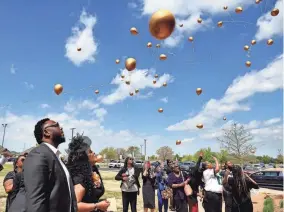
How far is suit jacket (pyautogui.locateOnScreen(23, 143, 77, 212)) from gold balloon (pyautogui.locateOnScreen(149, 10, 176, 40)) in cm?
365

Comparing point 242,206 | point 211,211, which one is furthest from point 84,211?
point 211,211

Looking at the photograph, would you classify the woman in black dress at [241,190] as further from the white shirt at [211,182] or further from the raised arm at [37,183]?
the raised arm at [37,183]

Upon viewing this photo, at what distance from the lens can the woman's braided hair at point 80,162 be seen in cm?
315

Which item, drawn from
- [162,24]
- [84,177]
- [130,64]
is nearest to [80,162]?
[84,177]

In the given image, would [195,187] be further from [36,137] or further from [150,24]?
[36,137]

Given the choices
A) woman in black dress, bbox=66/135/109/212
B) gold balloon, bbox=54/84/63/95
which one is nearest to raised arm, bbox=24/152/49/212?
woman in black dress, bbox=66/135/109/212

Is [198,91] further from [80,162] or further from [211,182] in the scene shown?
[80,162]

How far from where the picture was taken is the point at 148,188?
867 cm

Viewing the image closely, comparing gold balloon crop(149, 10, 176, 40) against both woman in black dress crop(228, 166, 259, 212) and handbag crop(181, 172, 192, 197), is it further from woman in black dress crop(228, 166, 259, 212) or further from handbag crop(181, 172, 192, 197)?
handbag crop(181, 172, 192, 197)

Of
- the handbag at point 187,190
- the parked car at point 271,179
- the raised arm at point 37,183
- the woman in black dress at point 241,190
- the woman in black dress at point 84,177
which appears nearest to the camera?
the raised arm at point 37,183

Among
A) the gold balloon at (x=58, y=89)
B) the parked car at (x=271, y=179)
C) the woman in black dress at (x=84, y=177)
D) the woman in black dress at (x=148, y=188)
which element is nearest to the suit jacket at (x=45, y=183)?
the woman in black dress at (x=84, y=177)

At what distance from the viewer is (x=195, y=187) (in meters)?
7.18

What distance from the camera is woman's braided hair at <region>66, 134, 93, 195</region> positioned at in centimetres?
315

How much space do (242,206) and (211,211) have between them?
952mm
